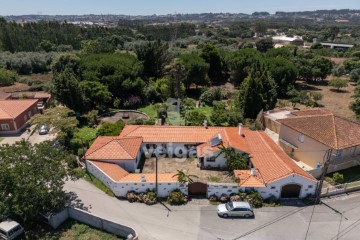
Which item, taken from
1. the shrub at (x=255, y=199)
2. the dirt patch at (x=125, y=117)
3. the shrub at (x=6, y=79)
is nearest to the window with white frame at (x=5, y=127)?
the dirt patch at (x=125, y=117)

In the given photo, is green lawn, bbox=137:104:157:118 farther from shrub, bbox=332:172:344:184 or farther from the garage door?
shrub, bbox=332:172:344:184

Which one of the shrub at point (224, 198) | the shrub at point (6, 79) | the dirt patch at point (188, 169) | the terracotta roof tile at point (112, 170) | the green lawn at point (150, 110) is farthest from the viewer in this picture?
the shrub at point (6, 79)

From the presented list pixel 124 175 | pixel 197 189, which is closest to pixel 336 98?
pixel 197 189

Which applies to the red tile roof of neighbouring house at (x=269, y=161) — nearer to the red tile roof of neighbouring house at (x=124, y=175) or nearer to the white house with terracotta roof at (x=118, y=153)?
the red tile roof of neighbouring house at (x=124, y=175)

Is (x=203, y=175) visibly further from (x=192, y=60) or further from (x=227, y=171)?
(x=192, y=60)


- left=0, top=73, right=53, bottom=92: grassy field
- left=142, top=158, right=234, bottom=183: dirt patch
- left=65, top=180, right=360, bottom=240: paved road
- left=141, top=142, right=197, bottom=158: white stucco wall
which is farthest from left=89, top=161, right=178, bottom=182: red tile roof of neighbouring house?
left=0, top=73, right=53, bottom=92: grassy field

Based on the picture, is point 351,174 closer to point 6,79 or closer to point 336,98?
point 336,98

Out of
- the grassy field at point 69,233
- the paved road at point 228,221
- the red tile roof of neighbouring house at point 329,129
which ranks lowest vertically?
the grassy field at point 69,233

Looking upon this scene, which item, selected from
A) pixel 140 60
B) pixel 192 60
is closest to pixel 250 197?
pixel 192 60
